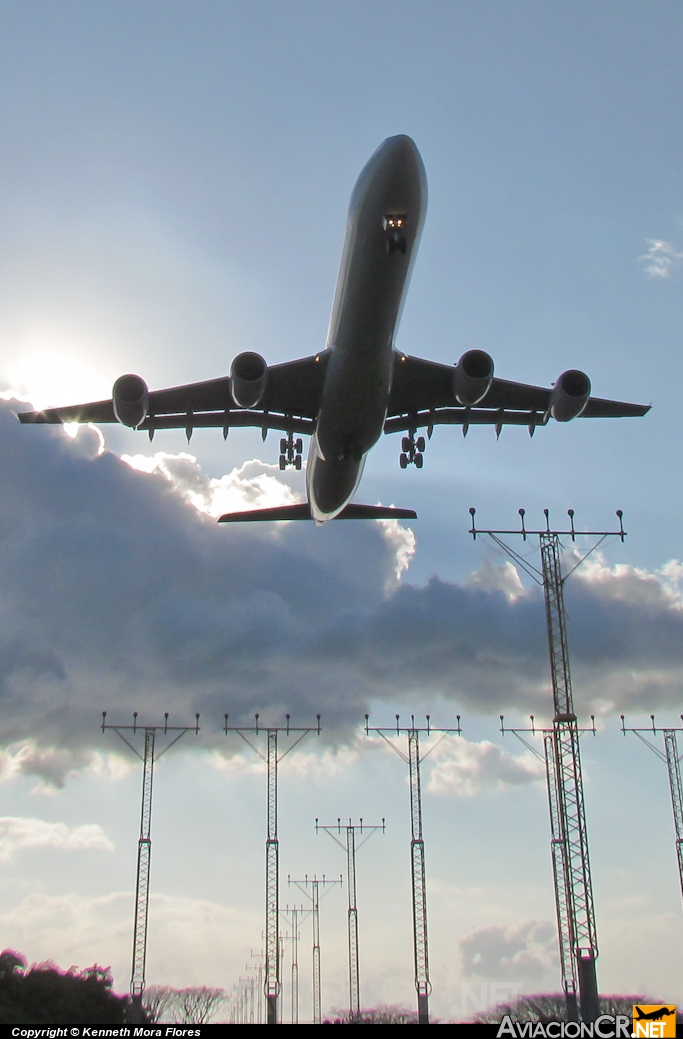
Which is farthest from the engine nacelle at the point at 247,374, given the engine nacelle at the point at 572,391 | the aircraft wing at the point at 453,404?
the engine nacelle at the point at 572,391

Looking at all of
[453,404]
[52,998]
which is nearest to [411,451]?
[453,404]

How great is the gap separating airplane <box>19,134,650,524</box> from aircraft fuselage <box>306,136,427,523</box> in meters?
0.03

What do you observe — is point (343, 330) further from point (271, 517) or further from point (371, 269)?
point (271, 517)

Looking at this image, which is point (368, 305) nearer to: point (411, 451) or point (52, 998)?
point (411, 451)

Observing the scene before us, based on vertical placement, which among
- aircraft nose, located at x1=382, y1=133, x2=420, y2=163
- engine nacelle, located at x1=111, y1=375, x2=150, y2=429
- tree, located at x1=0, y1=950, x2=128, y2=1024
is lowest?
tree, located at x1=0, y1=950, x2=128, y2=1024

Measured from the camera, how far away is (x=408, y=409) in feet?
95.6

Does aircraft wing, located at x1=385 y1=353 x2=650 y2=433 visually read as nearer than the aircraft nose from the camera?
No

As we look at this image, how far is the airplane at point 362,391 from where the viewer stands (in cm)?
1992

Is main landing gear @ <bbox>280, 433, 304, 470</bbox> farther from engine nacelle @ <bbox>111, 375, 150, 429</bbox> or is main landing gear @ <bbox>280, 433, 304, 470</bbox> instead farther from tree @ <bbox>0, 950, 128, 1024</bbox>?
tree @ <bbox>0, 950, 128, 1024</bbox>

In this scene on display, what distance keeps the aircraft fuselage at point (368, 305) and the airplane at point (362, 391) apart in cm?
3

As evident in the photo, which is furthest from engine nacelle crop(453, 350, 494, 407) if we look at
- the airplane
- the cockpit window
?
the cockpit window

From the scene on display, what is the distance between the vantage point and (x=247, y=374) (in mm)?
23016

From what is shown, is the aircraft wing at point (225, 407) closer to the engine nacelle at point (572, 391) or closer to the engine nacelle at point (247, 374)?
the engine nacelle at point (247, 374)

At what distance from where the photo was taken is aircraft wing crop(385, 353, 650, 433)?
27.1m
